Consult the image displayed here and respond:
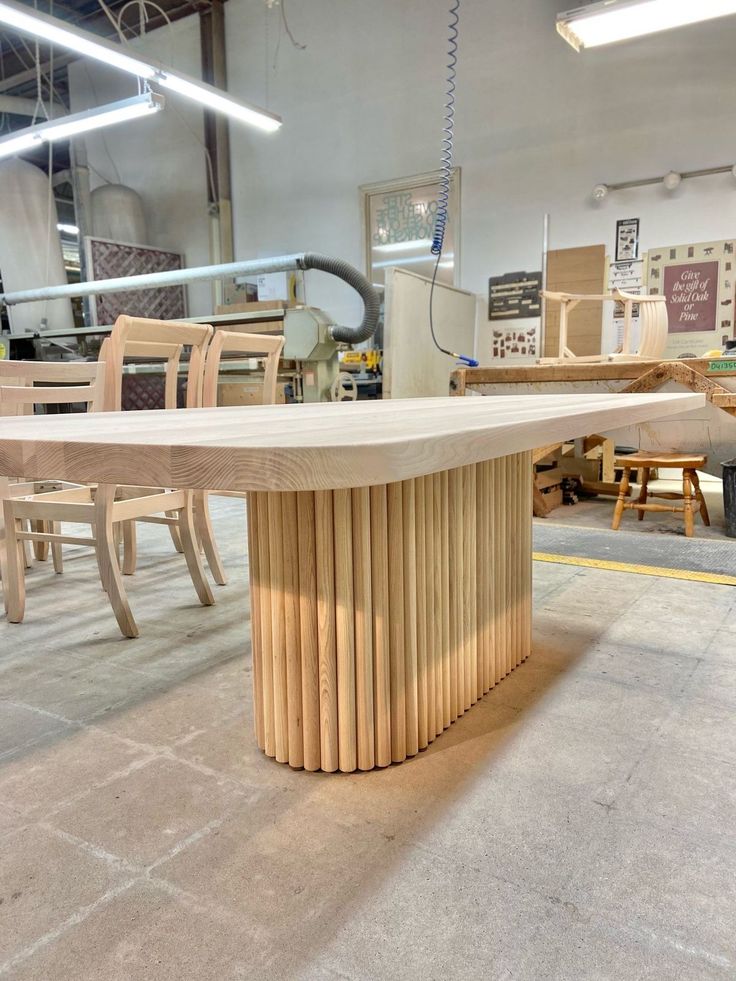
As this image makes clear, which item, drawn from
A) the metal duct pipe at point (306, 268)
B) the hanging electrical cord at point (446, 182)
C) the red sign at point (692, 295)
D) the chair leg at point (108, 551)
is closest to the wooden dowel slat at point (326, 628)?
the chair leg at point (108, 551)

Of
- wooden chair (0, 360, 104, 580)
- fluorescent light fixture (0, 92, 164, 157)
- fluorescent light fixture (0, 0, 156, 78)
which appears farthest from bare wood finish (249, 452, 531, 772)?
fluorescent light fixture (0, 92, 164, 157)

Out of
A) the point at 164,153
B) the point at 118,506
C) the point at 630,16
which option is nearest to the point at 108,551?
the point at 118,506

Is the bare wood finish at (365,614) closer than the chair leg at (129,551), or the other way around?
the bare wood finish at (365,614)

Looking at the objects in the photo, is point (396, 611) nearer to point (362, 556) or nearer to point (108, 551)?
point (362, 556)

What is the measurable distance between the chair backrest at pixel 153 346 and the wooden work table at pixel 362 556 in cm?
74

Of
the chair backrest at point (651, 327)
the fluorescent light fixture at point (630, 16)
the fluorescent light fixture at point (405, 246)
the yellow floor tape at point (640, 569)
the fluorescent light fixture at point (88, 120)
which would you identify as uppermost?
the fluorescent light fixture at point (630, 16)

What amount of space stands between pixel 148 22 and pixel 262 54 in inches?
70.9

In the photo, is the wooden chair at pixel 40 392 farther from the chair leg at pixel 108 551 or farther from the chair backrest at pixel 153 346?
the chair leg at pixel 108 551

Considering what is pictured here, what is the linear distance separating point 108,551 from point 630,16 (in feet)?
14.9

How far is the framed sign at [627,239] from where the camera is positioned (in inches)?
244

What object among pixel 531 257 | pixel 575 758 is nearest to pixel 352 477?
pixel 575 758

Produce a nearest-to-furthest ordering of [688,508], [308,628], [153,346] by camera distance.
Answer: [308,628], [153,346], [688,508]

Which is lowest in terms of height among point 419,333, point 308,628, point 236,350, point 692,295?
point 308,628

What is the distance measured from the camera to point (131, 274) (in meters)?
8.13
